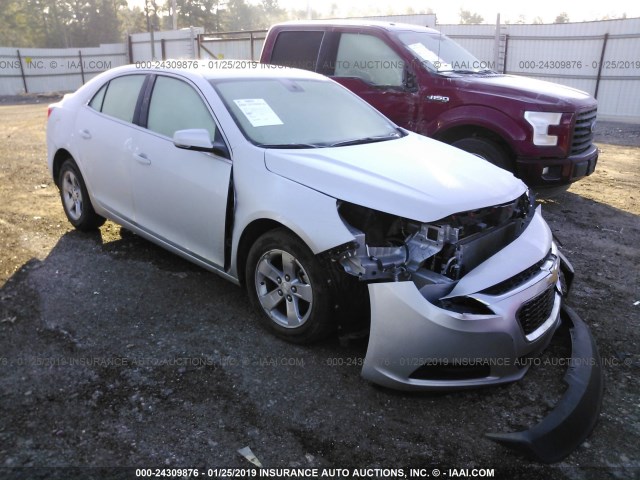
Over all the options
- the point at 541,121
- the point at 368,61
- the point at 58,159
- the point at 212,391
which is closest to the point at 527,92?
the point at 541,121

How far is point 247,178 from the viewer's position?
3488 mm

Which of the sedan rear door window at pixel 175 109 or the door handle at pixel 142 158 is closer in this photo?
the sedan rear door window at pixel 175 109

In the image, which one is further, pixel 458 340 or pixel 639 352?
pixel 639 352

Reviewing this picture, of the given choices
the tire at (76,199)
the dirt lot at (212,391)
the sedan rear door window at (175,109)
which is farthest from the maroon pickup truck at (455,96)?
the tire at (76,199)

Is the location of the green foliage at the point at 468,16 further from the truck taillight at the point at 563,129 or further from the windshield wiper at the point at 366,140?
the windshield wiper at the point at 366,140

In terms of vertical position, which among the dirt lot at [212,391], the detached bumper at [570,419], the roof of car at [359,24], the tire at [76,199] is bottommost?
the dirt lot at [212,391]

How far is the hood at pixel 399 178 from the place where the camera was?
118 inches

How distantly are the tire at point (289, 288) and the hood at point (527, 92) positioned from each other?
381 centimetres

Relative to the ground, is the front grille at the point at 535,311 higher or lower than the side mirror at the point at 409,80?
lower

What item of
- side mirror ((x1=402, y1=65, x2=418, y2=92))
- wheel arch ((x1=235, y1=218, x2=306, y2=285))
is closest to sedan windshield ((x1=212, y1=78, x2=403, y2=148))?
wheel arch ((x1=235, y1=218, x2=306, y2=285))

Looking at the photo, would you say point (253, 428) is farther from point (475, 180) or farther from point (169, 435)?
point (475, 180)

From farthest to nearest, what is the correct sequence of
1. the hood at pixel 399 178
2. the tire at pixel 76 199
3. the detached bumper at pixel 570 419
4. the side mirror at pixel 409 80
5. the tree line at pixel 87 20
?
the tree line at pixel 87 20, the side mirror at pixel 409 80, the tire at pixel 76 199, the hood at pixel 399 178, the detached bumper at pixel 570 419

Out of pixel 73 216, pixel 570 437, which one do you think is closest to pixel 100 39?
pixel 73 216

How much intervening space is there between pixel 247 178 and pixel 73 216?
110 inches
